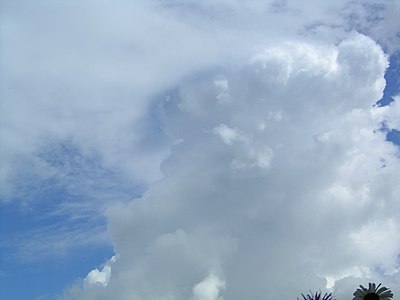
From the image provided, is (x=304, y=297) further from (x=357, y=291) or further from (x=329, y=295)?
(x=357, y=291)

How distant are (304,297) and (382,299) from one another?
16.4 meters

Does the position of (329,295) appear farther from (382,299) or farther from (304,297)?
(382,299)

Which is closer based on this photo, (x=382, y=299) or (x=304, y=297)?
(x=304, y=297)

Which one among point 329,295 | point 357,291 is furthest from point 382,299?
point 329,295

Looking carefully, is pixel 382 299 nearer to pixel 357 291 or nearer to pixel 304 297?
pixel 357 291

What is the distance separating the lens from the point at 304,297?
90125 mm

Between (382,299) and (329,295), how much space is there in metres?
12.5

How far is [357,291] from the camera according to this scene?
330 ft

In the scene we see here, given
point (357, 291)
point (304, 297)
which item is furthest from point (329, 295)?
point (357, 291)

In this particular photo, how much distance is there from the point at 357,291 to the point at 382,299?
4.64m

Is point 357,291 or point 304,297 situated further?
Answer: point 357,291

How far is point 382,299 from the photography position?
319 ft

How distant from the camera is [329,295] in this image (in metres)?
90.8
